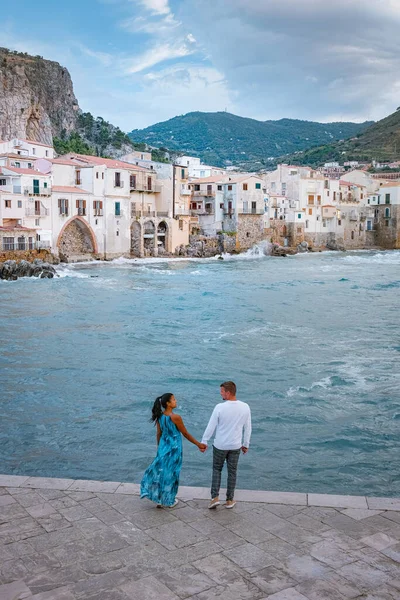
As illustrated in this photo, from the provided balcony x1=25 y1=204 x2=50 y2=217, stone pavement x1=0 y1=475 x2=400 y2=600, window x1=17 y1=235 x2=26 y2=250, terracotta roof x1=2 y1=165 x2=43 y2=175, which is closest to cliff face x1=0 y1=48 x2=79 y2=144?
terracotta roof x1=2 y1=165 x2=43 y2=175

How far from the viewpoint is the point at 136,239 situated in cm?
6112

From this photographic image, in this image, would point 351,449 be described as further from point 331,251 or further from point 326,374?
point 331,251

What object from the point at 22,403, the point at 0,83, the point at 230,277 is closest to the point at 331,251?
the point at 230,277

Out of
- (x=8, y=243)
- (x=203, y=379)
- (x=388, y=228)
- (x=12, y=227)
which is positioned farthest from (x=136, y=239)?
(x=203, y=379)

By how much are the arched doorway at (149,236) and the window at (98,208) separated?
23.7 feet

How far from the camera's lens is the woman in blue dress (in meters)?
6.62

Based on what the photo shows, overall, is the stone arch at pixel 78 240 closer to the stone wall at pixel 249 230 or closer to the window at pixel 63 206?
the window at pixel 63 206

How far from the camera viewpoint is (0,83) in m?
80.1

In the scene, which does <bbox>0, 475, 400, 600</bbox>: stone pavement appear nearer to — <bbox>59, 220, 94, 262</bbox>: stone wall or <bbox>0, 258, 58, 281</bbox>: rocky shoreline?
<bbox>0, 258, 58, 281</bbox>: rocky shoreline

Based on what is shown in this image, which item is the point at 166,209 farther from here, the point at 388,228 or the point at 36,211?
the point at 388,228

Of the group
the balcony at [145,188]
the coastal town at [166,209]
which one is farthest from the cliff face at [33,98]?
the balcony at [145,188]

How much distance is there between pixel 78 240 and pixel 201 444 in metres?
51.7

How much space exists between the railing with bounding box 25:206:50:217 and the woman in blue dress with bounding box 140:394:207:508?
44166 millimetres

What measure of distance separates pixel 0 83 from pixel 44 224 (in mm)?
40240
